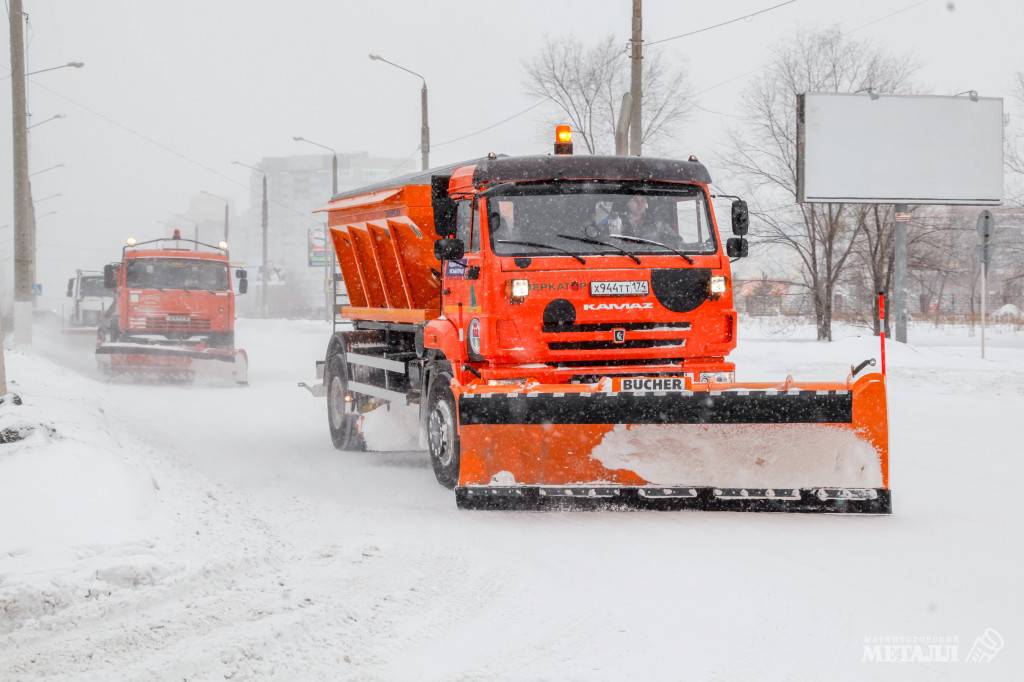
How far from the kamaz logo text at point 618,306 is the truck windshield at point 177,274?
16.3 m

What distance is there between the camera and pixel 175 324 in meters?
23.3

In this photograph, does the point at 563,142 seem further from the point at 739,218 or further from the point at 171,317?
the point at 171,317

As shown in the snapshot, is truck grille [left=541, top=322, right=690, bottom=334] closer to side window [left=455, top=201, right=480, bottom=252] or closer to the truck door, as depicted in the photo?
the truck door

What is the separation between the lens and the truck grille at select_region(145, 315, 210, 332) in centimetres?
2316

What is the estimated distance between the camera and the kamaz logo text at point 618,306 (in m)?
8.86

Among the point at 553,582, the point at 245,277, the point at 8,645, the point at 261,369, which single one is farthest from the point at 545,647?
the point at 261,369

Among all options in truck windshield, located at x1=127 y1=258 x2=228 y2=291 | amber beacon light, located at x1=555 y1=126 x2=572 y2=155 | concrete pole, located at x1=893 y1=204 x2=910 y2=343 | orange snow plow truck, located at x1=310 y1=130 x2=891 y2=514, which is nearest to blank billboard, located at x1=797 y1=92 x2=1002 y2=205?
concrete pole, located at x1=893 y1=204 x2=910 y2=343

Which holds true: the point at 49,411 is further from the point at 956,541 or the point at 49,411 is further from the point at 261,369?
the point at 261,369

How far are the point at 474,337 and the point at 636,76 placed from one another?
48.9 feet

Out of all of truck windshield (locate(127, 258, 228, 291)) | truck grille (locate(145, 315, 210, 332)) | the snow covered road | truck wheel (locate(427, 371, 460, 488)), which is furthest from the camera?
truck windshield (locate(127, 258, 228, 291))

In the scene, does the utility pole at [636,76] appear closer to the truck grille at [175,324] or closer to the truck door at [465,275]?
the truck grille at [175,324]

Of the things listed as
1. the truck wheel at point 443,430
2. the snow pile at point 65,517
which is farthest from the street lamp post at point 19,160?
→ the truck wheel at point 443,430

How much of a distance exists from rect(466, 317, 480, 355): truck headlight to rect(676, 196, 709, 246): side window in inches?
70.2

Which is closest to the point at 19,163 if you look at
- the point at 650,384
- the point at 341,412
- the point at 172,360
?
the point at 172,360
